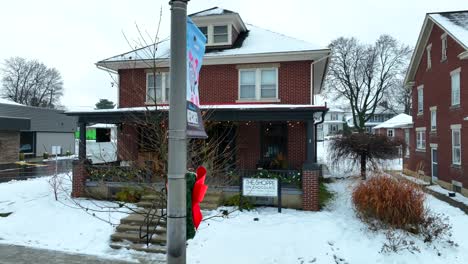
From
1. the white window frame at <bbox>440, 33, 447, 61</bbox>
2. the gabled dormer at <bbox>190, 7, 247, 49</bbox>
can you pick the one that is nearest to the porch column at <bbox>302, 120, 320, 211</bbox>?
the gabled dormer at <bbox>190, 7, 247, 49</bbox>

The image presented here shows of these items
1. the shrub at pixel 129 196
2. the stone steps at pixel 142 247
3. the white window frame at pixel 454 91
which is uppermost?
the white window frame at pixel 454 91

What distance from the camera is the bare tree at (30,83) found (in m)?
64.2

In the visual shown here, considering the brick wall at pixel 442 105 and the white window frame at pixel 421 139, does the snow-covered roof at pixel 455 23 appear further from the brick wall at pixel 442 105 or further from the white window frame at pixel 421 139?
the white window frame at pixel 421 139

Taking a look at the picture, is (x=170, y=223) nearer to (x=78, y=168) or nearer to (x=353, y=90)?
(x=78, y=168)

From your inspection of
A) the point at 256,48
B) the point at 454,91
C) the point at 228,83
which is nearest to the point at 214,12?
the point at 256,48

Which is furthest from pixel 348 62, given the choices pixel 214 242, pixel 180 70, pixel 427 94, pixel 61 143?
pixel 180 70

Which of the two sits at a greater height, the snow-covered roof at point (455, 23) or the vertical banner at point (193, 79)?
the snow-covered roof at point (455, 23)

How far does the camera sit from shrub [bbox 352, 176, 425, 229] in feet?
29.8

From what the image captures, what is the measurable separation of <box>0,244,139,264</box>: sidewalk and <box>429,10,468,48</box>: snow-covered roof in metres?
16.9

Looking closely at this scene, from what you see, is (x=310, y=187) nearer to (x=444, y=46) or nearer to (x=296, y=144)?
(x=296, y=144)

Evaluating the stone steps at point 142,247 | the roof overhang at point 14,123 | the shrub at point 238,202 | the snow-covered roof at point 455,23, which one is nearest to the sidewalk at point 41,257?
the stone steps at point 142,247

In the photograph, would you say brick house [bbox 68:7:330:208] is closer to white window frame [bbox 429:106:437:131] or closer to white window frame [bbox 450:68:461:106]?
white window frame [bbox 450:68:461:106]

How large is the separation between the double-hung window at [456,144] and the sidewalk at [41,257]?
16581 millimetres

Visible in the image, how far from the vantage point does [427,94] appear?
69.7 ft
